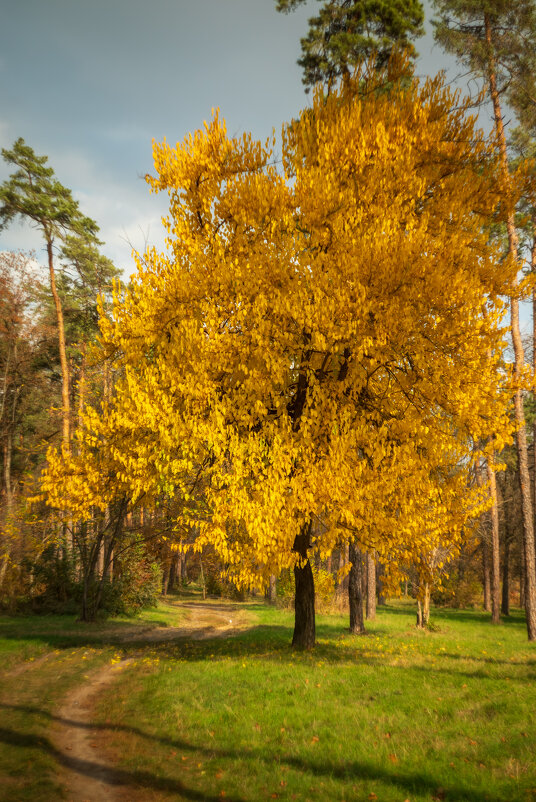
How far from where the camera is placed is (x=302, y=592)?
33.5 ft

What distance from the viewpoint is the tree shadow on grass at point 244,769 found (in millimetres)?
4113

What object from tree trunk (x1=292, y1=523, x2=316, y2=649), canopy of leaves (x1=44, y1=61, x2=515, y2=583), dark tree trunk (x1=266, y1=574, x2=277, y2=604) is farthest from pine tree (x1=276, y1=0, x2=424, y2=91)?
dark tree trunk (x1=266, y1=574, x2=277, y2=604)

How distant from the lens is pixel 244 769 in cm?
473

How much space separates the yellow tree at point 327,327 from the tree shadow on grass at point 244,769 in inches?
99.9

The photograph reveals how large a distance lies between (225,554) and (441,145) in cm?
820

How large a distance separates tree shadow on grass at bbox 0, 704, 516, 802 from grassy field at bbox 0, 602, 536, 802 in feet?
0.06

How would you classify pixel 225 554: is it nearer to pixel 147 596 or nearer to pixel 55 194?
pixel 147 596

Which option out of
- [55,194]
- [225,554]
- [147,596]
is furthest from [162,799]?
[55,194]

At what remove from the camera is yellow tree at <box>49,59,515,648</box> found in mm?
7258

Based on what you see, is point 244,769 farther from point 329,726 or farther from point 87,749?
point 87,749

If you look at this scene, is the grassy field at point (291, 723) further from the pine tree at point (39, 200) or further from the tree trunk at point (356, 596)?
the pine tree at point (39, 200)

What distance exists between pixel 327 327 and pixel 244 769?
5.72 metres

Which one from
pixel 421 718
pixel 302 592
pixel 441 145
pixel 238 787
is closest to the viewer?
pixel 238 787

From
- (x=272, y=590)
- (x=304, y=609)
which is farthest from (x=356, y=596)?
(x=272, y=590)
